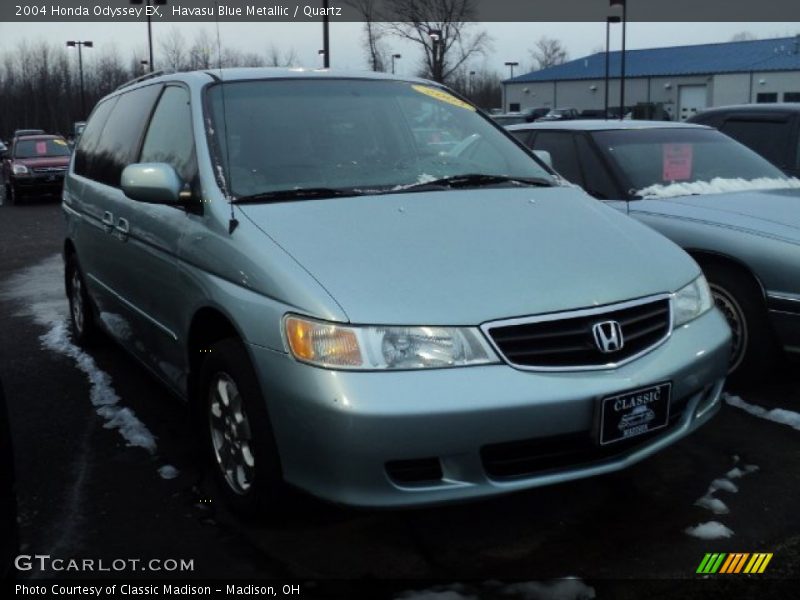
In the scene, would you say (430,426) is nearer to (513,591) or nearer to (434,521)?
(513,591)

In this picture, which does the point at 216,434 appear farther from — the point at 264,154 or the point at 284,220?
the point at 264,154

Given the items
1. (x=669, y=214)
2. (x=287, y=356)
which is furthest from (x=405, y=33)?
(x=287, y=356)

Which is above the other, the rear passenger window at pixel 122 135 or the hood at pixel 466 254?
the rear passenger window at pixel 122 135

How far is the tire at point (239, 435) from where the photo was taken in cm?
298

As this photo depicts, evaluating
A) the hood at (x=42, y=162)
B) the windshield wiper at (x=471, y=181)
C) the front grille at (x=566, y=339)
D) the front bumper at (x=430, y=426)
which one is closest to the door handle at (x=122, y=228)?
the windshield wiper at (x=471, y=181)

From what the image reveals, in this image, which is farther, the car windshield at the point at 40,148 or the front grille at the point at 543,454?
the car windshield at the point at 40,148

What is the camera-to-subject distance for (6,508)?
2342 millimetres

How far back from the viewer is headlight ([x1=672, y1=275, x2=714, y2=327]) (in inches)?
127

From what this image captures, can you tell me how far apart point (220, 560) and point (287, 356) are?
31.8 inches

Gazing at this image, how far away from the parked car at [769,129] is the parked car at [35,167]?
578 inches

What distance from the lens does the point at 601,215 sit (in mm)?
3703

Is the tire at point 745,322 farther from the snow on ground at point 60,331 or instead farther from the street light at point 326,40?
the street light at point 326,40

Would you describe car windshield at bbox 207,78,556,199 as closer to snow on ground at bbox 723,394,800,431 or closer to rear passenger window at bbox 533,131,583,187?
rear passenger window at bbox 533,131,583,187

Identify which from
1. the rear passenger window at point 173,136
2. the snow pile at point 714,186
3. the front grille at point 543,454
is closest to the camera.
A: the front grille at point 543,454
